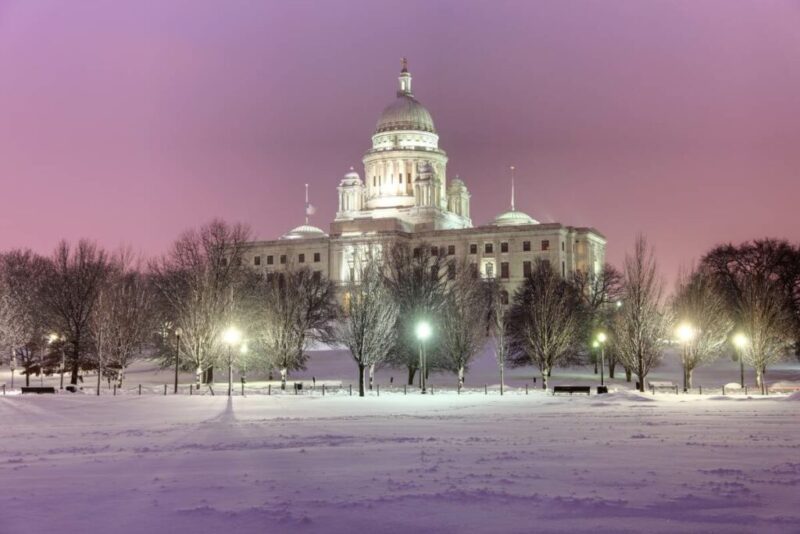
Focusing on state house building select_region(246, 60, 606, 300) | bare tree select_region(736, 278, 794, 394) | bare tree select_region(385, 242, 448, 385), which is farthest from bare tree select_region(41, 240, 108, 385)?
state house building select_region(246, 60, 606, 300)

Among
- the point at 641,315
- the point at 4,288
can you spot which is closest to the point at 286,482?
the point at 641,315

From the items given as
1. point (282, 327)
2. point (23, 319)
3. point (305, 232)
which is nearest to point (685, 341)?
point (282, 327)

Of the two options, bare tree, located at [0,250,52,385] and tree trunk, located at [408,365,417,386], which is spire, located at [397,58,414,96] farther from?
tree trunk, located at [408,365,417,386]

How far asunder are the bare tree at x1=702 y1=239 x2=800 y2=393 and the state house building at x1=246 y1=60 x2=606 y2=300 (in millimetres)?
34286

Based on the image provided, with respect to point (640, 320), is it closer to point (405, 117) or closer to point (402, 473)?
point (402, 473)

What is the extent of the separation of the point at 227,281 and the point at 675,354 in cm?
5466

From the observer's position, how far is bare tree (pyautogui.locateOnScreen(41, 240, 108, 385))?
59781mm

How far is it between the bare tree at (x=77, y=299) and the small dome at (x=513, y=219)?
83.8 meters

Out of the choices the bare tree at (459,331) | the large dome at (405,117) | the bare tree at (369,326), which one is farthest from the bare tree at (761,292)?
the large dome at (405,117)

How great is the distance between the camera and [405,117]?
478 ft

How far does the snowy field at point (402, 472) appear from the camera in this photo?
12.8 meters

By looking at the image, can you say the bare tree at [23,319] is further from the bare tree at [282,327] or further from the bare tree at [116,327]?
the bare tree at [282,327]

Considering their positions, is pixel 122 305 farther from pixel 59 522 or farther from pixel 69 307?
pixel 59 522

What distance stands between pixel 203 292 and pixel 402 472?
37.0 metres
